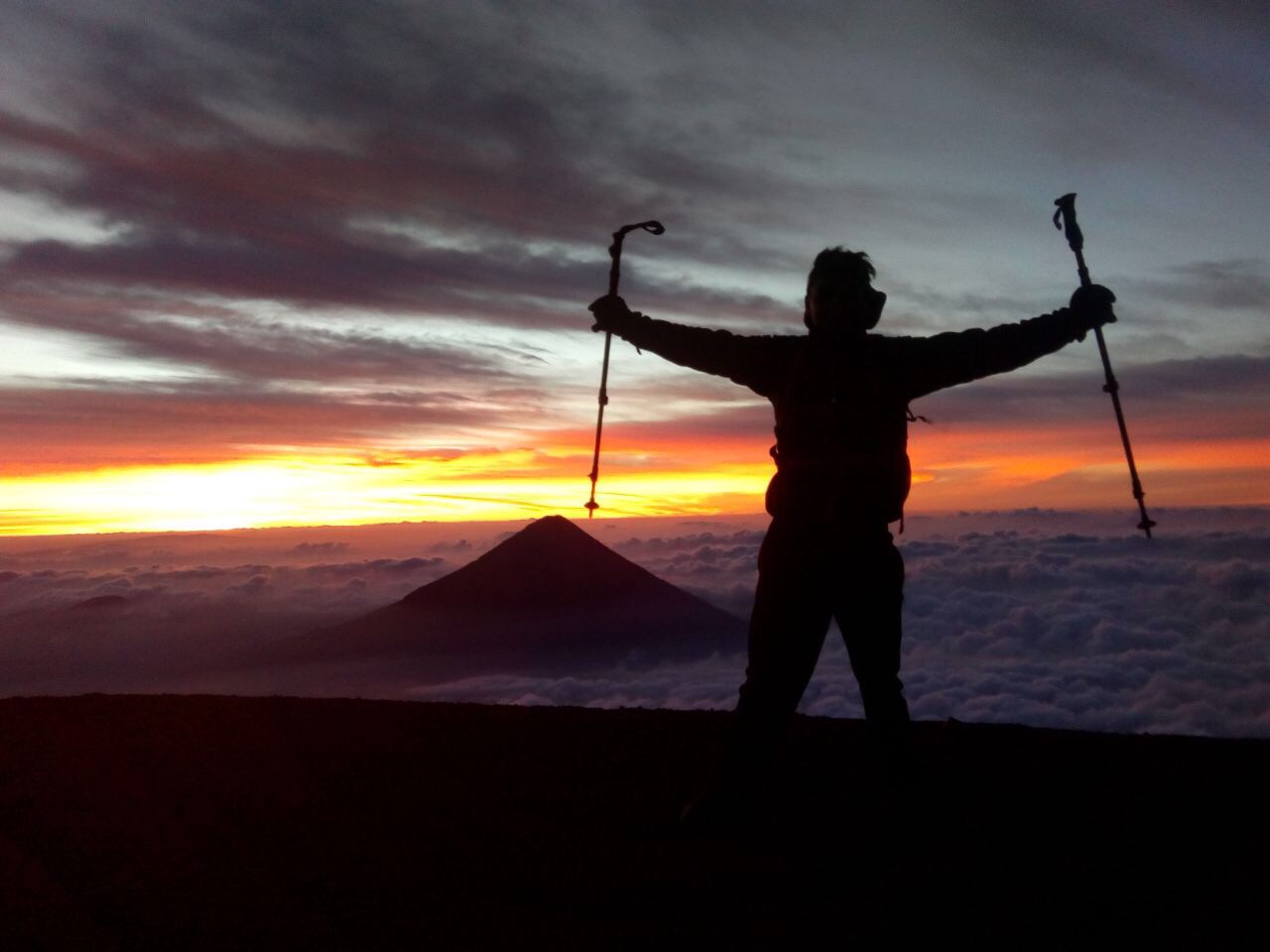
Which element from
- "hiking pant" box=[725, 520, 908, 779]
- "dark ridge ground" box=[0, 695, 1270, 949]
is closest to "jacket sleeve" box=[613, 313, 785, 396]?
"hiking pant" box=[725, 520, 908, 779]

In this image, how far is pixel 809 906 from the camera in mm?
4426

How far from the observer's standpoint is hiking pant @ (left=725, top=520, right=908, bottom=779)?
5242 mm

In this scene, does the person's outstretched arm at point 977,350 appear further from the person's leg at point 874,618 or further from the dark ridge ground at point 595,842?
the dark ridge ground at point 595,842

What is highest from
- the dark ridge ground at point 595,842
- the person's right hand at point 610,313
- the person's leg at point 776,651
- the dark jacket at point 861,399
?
the person's right hand at point 610,313

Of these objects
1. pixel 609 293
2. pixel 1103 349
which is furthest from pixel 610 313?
pixel 1103 349

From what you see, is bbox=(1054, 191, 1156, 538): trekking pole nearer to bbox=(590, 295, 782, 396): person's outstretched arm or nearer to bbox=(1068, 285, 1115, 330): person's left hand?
bbox=(1068, 285, 1115, 330): person's left hand

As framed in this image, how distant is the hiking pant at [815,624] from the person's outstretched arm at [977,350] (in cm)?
89

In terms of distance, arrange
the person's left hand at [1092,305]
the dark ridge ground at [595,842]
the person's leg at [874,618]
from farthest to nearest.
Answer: the person's left hand at [1092,305]
the person's leg at [874,618]
the dark ridge ground at [595,842]

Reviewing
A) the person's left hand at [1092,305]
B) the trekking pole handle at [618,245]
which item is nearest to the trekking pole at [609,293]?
the trekking pole handle at [618,245]

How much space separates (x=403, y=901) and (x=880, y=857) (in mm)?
2447

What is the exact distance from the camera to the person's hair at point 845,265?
5434mm

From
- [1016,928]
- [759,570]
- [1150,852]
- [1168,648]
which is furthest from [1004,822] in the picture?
[1168,648]

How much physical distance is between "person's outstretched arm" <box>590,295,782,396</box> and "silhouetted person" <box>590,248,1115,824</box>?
0.02 metres

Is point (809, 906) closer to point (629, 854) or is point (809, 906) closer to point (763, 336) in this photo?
point (629, 854)
